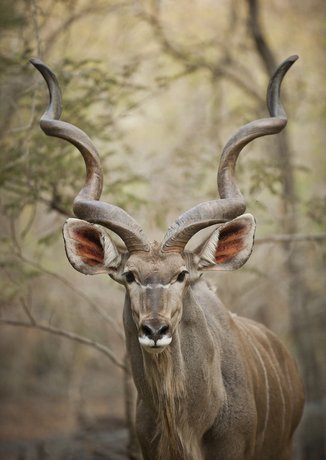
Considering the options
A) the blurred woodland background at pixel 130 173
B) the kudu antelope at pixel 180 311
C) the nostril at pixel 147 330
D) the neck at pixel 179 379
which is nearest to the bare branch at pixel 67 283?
the blurred woodland background at pixel 130 173

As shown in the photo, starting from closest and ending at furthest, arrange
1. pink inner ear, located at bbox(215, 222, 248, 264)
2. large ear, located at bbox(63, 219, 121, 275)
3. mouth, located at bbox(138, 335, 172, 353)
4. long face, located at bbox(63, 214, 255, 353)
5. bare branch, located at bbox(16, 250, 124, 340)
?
mouth, located at bbox(138, 335, 172, 353)
long face, located at bbox(63, 214, 255, 353)
large ear, located at bbox(63, 219, 121, 275)
pink inner ear, located at bbox(215, 222, 248, 264)
bare branch, located at bbox(16, 250, 124, 340)

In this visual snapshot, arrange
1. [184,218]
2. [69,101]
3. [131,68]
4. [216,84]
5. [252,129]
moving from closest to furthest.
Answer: [184,218] < [252,129] < [69,101] < [131,68] < [216,84]

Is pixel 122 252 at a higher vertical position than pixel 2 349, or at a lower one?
higher

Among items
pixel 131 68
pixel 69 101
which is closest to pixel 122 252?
pixel 69 101

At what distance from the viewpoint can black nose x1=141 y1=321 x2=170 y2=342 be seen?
12.4 ft

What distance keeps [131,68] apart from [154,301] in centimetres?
400

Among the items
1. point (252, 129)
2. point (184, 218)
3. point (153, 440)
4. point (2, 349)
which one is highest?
point (252, 129)

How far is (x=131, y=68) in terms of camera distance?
734 centimetres

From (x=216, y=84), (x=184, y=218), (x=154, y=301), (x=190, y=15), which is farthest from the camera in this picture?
(x=190, y=15)

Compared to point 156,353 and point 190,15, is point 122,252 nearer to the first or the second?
point 156,353

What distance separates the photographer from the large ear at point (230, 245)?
439cm

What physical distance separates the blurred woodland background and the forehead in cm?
190

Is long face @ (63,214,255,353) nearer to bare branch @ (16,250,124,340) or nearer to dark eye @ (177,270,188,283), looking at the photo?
dark eye @ (177,270,188,283)

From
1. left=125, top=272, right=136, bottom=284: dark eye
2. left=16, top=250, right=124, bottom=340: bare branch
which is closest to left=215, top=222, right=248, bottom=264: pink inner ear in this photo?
left=125, top=272, right=136, bottom=284: dark eye
